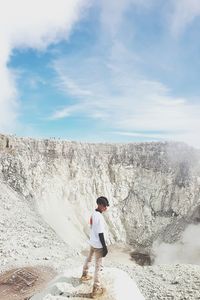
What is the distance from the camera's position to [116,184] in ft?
180

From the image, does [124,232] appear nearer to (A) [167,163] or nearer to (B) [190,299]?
(A) [167,163]

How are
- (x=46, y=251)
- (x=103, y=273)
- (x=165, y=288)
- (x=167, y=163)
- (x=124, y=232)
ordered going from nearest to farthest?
(x=103, y=273), (x=165, y=288), (x=46, y=251), (x=124, y=232), (x=167, y=163)

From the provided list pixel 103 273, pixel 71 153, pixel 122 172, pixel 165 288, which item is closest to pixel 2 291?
pixel 103 273

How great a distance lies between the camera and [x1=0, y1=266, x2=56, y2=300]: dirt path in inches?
520

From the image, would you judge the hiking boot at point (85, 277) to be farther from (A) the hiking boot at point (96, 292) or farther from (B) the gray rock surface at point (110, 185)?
(B) the gray rock surface at point (110, 185)

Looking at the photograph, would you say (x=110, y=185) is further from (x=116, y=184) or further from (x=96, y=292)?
(x=96, y=292)

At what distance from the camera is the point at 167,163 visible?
2162 inches

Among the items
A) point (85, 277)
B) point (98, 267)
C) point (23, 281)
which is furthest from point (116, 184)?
point (98, 267)

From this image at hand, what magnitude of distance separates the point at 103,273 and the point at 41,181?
3499 cm

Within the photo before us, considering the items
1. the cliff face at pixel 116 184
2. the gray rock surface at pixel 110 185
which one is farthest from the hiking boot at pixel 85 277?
the cliff face at pixel 116 184

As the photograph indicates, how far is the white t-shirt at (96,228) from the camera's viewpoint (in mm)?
10359

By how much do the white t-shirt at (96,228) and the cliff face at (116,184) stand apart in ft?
99.9

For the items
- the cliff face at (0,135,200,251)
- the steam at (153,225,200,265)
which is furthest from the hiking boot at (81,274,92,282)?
the cliff face at (0,135,200,251)

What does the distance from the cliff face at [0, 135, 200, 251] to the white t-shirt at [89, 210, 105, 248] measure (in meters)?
30.4
